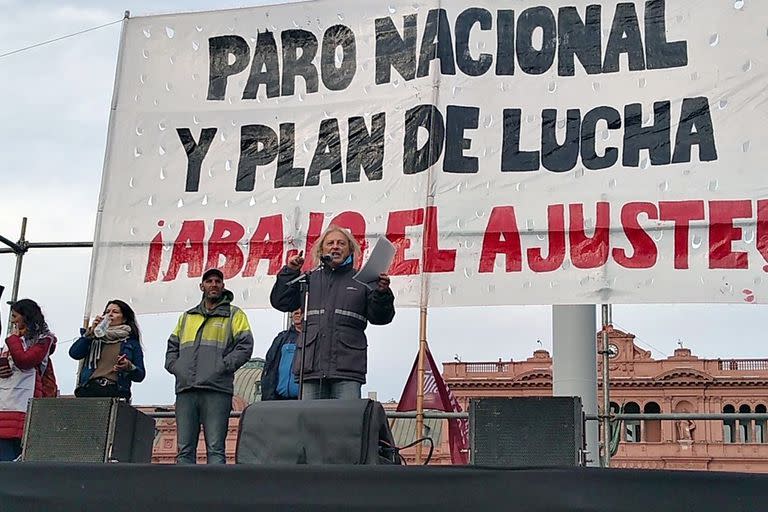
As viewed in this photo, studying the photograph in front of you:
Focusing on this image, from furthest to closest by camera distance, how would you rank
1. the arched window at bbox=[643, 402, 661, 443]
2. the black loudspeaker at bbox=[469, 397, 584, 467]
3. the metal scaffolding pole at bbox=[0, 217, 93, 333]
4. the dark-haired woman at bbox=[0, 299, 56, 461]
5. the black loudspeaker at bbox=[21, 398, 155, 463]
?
the arched window at bbox=[643, 402, 661, 443]
the metal scaffolding pole at bbox=[0, 217, 93, 333]
the dark-haired woman at bbox=[0, 299, 56, 461]
the black loudspeaker at bbox=[21, 398, 155, 463]
the black loudspeaker at bbox=[469, 397, 584, 467]

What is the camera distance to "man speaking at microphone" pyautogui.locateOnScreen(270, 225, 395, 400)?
16.6ft

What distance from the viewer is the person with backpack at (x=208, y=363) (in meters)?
5.34

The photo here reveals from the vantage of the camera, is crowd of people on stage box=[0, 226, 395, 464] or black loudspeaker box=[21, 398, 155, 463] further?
crowd of people on stage box=[0, 226, 395, 464]

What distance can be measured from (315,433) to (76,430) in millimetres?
977

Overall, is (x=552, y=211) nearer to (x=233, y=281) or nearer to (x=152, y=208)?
(x=233, y=281)

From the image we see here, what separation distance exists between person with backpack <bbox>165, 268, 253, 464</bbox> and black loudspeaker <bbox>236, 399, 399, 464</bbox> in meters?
1.28

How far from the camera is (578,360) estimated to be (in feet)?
19.7

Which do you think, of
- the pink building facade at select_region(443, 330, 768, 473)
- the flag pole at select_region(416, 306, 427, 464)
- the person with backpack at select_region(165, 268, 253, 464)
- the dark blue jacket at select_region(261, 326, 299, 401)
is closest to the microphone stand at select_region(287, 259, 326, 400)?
the person with backpack at select_region(165, 268, 253, 464)

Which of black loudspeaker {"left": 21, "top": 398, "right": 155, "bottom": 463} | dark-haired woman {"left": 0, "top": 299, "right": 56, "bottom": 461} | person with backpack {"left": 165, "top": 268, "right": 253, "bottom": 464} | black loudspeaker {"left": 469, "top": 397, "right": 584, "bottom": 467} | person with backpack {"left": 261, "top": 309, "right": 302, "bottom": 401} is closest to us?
black loudspeaker {"left": 469, "top": 397, "right": 584, "bottom": 467}

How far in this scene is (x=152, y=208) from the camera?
255 inches

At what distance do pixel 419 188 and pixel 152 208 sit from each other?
157cm

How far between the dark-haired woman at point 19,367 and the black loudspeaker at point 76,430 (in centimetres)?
131

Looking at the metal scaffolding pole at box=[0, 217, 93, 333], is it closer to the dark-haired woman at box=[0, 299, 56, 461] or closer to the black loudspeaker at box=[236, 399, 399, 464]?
the dark-haired woman at box=[0, 299, 56, 461]

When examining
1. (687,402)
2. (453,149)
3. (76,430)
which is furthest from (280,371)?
(687,402)
